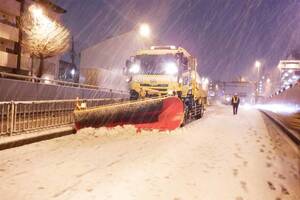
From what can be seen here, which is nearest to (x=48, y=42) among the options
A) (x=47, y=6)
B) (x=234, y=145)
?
(x=47, y=6)

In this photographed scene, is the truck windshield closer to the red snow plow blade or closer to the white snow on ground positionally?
the red snow plow blade

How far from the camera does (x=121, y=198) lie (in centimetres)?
467

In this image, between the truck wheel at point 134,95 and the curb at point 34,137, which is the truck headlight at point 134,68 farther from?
the curb at point 34,137

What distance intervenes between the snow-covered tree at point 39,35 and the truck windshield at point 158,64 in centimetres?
1778

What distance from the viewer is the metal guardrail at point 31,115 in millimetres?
9484

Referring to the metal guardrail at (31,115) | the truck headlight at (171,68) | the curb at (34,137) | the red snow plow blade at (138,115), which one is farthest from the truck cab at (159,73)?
the curb at (34,137)

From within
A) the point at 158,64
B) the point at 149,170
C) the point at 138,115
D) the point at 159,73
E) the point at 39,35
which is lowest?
the point at 149,170

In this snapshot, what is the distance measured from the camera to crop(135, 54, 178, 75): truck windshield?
14.4 metres

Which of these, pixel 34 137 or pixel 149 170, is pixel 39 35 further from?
pixel 149 170

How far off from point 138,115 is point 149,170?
535 centimetres

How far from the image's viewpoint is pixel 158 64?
48.3 ft

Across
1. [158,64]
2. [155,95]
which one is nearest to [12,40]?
[158,64]

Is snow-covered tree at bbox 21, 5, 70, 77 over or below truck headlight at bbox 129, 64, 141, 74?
over

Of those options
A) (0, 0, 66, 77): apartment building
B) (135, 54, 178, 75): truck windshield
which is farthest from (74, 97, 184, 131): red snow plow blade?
(0, 0, 66, 77): apartment building
